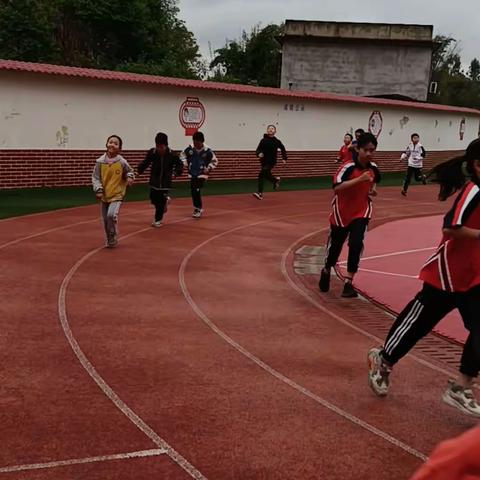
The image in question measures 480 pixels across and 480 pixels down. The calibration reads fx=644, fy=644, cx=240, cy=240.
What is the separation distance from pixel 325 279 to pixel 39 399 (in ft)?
14.0

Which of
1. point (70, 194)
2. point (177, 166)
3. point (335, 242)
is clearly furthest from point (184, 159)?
point (335, 242)

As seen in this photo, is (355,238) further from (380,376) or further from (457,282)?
(457,282)

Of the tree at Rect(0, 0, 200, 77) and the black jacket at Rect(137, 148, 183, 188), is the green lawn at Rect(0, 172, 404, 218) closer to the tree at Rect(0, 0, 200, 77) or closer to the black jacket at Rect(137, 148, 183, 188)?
the black jacket at Rect(137, 148, 183, 188)

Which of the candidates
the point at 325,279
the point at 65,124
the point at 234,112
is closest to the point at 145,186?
the point at 65,124

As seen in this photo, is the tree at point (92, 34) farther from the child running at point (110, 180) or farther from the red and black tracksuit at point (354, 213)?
the red and black tracksuit at point (354, 213)

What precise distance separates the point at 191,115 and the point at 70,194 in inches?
210

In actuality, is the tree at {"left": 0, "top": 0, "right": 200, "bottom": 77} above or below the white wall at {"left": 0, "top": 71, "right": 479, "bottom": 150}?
above

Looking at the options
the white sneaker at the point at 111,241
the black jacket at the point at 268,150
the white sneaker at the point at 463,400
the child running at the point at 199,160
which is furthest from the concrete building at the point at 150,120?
the white sneaker at the point at 463,400

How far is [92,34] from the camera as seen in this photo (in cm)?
3988

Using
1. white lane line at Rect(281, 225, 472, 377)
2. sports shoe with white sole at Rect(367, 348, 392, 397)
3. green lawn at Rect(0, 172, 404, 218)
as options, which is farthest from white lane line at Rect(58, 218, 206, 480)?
green lawn at Rect(0, 172, 404, 218)

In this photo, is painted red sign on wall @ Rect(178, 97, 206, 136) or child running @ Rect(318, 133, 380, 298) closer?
child running @ Rect(318, 133, 380, 298)

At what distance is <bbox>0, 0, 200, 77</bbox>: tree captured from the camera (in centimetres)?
3525

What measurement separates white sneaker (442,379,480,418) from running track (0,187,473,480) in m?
0.09

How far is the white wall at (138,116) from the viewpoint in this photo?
15.4 metres
